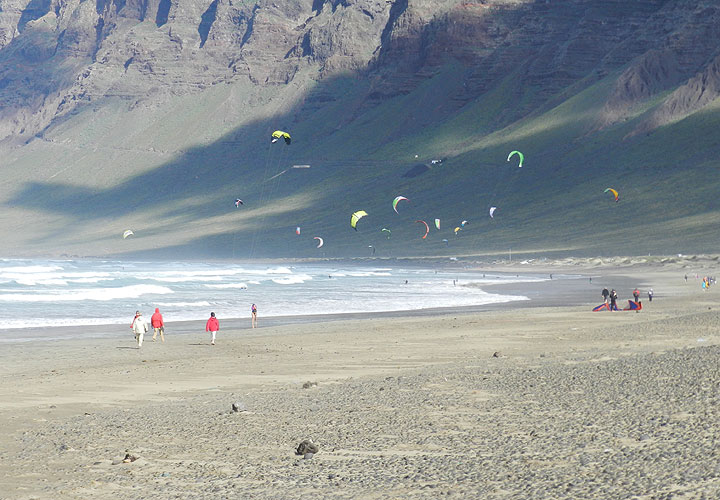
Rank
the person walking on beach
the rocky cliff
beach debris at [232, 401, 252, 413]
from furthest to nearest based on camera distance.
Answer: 1. the rocky cliff
2. the person walking on beach
3. beach debris at [232, 401, 252, 413]

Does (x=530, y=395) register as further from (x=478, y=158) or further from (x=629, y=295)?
(x=478, y=158)

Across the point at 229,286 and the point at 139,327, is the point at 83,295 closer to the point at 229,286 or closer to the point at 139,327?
the point at 229,286

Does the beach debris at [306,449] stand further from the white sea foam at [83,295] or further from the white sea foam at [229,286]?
the white sea foam at [229,286]

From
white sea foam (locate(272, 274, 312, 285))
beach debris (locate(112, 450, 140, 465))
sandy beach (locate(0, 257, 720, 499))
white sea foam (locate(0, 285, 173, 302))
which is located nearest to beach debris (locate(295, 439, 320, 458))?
sandy beach (locate(0, 257, 720, 499))

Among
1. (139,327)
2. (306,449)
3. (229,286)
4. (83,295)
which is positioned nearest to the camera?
(306,449)

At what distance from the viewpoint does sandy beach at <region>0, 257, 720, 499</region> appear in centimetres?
901

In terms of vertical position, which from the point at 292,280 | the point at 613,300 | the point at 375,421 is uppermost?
the point at 292,280

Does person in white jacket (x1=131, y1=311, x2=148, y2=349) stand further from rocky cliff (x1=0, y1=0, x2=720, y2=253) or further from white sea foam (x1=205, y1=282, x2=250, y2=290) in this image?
rocky cliff (x1=0, y1=0, x2=720, y2=253)

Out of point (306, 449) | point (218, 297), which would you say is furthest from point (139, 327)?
point (218, 297)

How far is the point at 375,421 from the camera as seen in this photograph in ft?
39.1

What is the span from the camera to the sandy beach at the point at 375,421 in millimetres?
9008

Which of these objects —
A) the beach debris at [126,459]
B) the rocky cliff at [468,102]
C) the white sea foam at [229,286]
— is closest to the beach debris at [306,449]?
the beach debris at [126,459]

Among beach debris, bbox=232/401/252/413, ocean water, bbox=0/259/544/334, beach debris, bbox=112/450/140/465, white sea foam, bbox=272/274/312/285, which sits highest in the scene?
white sea foam, bbox=272/274/312/285

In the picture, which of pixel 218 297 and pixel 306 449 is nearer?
pixel 306 449
